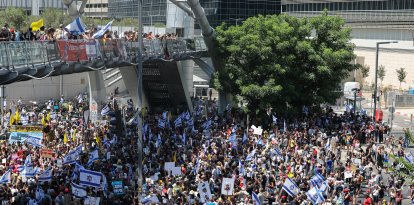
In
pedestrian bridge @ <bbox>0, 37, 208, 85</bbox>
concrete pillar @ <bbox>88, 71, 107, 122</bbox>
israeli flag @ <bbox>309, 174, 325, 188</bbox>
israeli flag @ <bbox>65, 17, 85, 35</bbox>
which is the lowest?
israeli flag @ <bbox>309, 174, 325, 188</bbox>

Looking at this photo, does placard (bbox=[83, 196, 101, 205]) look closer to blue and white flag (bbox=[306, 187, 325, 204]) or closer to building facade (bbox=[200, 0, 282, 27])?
blue and white flag (bbox=[306, 187, 325, 204])

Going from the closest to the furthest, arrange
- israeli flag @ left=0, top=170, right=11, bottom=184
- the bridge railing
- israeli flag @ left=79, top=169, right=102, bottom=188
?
israeli flag @ left=79, top=169, right=102, bottom=188 → israeli flag @ left=0, top=170, right=11, bottom=184 → the bridge railing

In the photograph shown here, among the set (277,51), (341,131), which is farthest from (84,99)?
(341,131)

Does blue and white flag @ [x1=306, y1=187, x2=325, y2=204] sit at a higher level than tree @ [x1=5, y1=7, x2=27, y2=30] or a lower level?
lower

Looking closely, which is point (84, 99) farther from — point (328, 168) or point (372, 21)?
point (372, 21)

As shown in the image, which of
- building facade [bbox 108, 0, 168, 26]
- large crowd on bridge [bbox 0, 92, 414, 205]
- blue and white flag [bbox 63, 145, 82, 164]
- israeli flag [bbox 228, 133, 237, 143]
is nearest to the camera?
large crowd on bridge [bbox 0, 92, 414, 205]

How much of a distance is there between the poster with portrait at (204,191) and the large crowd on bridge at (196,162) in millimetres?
32

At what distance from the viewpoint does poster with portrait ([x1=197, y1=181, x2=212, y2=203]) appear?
25.7m

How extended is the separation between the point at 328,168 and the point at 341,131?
37.1ft

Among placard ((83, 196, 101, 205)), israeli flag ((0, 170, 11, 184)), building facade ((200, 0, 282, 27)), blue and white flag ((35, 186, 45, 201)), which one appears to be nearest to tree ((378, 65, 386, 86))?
building facade ((200, 0, 282, 27))

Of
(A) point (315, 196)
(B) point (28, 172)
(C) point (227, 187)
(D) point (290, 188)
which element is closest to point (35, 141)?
(B) point (28, 172)

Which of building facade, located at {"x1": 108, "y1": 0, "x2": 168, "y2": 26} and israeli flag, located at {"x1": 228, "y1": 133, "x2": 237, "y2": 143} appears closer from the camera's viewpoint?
israeli flag, located at {"x1": 228, "y1": 133, "x2": 237, "y2": 143}

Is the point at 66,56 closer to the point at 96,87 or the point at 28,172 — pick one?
the point at 28,172

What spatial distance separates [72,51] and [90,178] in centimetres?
802
